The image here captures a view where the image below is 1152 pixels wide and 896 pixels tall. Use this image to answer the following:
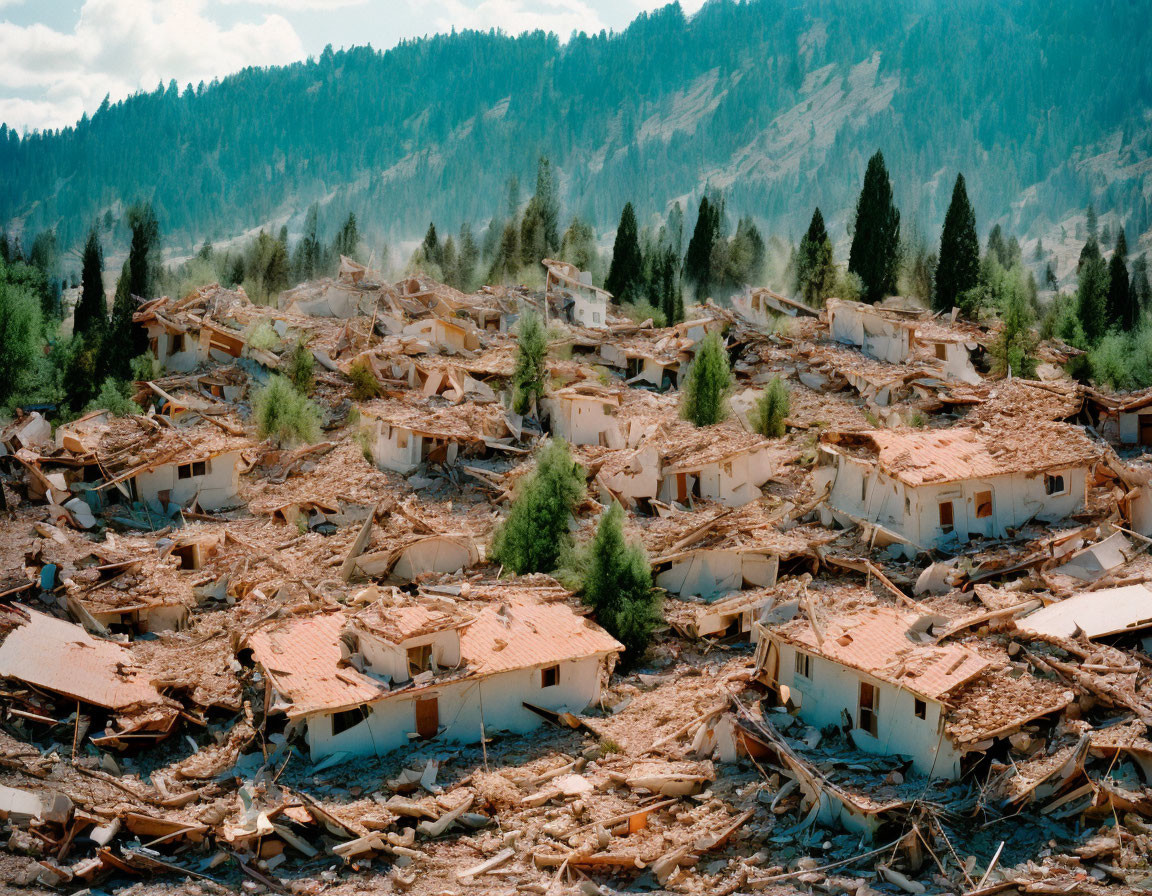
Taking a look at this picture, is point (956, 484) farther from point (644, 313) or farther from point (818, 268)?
point (818, 268)

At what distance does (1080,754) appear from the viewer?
1784 centimetres

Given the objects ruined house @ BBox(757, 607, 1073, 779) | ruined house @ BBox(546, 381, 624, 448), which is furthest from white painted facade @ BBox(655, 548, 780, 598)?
ruined house @ BBox(546, 381, 624, 448)

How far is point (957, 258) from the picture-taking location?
54562 millimetres

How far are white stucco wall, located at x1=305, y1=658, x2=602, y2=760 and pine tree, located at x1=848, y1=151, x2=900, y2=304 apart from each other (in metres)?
38.3

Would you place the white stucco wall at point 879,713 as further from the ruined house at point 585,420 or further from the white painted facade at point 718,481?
the ruined house at point 585,420

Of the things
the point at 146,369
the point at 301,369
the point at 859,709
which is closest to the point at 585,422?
the point at 301,369

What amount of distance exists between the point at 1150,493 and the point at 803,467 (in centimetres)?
936

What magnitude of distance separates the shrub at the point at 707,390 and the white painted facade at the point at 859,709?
17166 mm

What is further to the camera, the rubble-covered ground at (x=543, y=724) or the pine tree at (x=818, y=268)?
the pine tree at (x=818, y=268)

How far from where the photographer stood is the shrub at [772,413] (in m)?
37.7

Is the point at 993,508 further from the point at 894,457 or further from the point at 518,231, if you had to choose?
the point at 518,231

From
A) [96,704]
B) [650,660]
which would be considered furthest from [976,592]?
[96,704]

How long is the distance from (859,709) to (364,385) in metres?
24.4

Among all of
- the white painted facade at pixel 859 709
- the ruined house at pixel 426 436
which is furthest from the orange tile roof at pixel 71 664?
the ruined house at pixel 426 436
